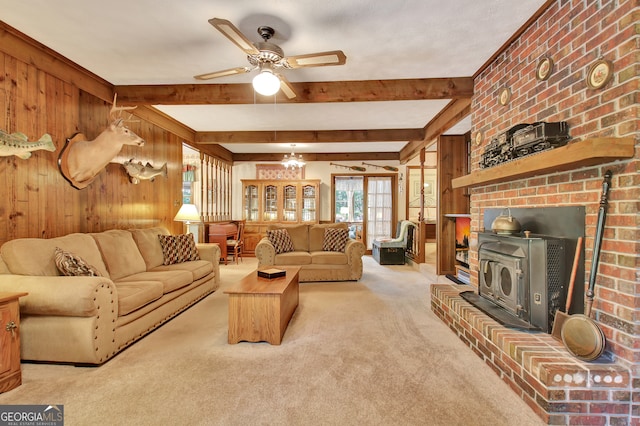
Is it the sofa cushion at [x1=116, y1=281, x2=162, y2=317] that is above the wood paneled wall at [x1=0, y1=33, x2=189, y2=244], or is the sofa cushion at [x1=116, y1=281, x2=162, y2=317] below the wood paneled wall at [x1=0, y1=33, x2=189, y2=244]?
below

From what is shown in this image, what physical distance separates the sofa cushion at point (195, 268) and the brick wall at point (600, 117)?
345cm

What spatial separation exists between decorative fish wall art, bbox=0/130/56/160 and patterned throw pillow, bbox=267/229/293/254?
299 centimetres

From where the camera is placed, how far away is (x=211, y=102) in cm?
363

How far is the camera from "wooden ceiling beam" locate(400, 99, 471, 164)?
3.81m

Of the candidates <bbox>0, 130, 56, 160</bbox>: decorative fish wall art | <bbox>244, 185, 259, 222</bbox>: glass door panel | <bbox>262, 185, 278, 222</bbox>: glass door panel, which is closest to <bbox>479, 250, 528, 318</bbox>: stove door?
<bbox>0, 130, 56, 160</bbox>: decorative fish wall art

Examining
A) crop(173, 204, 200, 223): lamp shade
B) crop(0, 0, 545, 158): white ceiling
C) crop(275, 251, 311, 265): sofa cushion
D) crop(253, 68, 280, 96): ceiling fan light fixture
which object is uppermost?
crop(0, 0, 545, 158): white ceiling

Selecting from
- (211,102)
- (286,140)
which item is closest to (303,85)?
(211,102)

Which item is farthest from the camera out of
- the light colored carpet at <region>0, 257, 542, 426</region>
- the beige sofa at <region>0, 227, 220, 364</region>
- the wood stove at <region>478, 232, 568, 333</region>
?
the beige sofa at <region>0, 227, 220, 364</region>

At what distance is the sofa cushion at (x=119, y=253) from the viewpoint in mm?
3084

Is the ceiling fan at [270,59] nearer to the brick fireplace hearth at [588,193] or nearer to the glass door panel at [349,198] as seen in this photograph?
the brick fireplace hearth at [588,193]

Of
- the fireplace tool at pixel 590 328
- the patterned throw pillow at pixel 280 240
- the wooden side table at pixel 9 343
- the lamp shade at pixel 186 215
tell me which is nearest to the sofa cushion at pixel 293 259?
the patterned throw pillow at pixel 280 240

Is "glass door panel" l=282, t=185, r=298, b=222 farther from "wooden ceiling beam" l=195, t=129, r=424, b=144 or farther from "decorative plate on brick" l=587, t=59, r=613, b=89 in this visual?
"decorative plate on brick" l=587, t=59, r=613, b=89

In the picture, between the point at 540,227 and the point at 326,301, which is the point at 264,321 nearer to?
the point at 326,301

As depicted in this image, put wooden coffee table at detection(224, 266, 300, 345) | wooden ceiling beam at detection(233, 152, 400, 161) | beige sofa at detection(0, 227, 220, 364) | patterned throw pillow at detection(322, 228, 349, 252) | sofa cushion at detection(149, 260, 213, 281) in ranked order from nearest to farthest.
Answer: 1. beige sofa at detection(0, 227, 220, 364)
2. wooden coffee table at detection(224, 266, 300, 345)
3. sofa cushion at detection(149, 260, 213, 281)
4. patterned throw pillow at detection(322, 228, 349, 252)
5. wooden ceiling beam at detection(233, 152, 400, 161)
